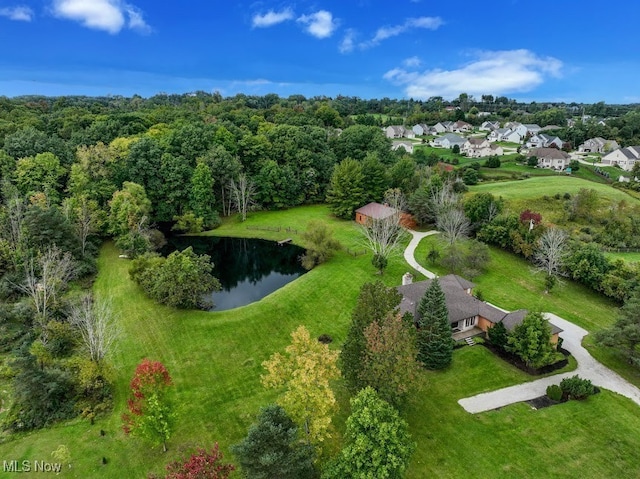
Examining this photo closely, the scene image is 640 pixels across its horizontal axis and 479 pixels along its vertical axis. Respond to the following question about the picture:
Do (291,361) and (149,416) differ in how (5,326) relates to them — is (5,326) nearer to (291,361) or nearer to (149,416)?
(149,416)

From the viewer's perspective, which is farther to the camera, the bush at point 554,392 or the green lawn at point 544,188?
the green lawn at point 544,188

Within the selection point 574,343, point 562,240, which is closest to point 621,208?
point 562,240

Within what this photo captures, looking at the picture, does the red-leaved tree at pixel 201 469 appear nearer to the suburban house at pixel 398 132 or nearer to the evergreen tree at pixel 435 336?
the evergreen tree at pixel 435 336

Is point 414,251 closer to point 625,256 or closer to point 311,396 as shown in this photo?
point 625,256

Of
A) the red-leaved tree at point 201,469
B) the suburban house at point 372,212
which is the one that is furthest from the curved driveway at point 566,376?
the suburban house at point 372,212

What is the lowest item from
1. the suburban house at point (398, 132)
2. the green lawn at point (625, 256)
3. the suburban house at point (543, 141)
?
the green lawn at point (625, 256)

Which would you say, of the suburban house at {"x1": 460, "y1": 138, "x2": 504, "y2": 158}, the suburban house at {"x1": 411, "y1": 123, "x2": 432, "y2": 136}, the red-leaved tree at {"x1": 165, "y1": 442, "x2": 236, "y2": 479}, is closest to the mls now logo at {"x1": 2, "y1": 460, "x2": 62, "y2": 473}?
the red-leaved tree at {"x1": 165, "y1": 442, "x2": 236, "y2": 479}

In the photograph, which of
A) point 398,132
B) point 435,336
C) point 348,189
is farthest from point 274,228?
point 398,132

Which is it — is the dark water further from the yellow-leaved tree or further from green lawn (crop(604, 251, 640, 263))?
green lawn (crop(604, 251, 640, 263))
